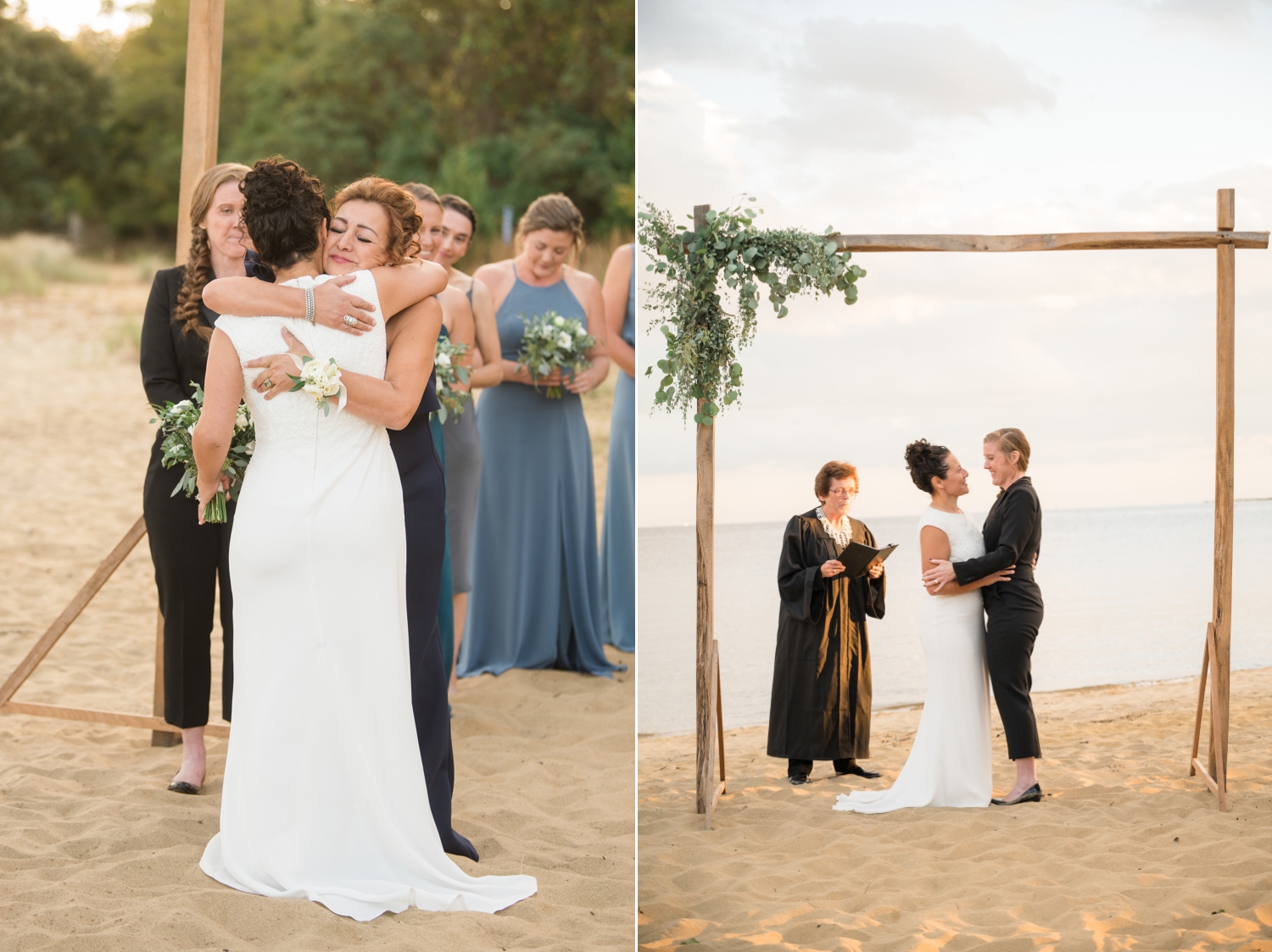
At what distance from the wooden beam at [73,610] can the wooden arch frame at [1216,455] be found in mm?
2367

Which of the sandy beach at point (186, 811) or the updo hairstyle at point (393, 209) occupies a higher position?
the updo hairstyle at point (393, 209)

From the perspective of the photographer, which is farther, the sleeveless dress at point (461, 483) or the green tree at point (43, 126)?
the green tree at point (43, 126)

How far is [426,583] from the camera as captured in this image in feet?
12.6

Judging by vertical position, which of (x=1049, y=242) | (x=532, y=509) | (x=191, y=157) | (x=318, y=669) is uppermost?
(x=191, y=157)

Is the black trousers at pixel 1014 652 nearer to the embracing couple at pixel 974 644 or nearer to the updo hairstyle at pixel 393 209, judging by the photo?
the embracing couple at pixel 974 644

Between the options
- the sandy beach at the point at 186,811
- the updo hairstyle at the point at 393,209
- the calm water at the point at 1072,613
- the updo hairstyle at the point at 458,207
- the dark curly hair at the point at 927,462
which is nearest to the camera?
the sandy beach at the point at 186,811

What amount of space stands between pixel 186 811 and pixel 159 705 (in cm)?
104

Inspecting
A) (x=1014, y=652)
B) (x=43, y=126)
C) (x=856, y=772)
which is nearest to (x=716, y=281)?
(x=1014, y=652)

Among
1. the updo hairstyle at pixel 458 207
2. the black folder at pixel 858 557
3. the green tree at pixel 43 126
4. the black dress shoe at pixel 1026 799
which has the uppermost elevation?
the green tree at pixel 43 126

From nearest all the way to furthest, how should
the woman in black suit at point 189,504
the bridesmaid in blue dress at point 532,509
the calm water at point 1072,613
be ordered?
the woman in black suit at point 189,504 < the bridesmaid in blue dress at point 532,509 < the calm water at point 1072,613

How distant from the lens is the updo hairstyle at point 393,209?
355 cm

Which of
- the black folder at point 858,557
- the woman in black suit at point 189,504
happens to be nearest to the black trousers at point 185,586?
the woman in black suit at point 189,504

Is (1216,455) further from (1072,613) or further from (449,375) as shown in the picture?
(1072,613)

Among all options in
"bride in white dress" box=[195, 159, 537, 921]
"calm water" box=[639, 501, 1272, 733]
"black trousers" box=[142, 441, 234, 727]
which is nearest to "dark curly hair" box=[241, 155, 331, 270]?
"bride in white dress" box=[195, 159, 537, 921]
